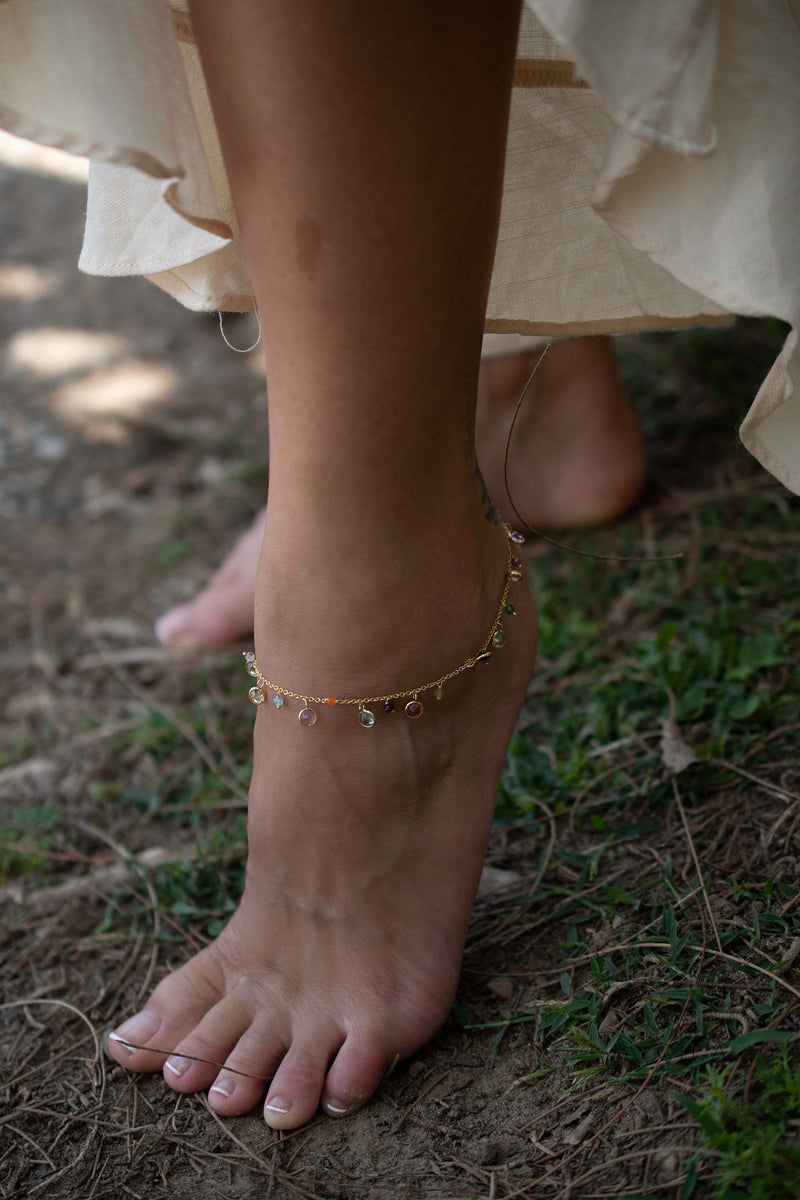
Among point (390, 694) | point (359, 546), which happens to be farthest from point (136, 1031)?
point (359, 546)

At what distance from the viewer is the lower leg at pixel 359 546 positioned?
0.70 meters

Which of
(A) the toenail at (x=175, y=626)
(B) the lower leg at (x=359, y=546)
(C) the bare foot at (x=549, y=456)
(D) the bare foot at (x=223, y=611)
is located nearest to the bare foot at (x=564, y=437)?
(C) the bare foot at (x=549, y=456)

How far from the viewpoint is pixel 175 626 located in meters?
1.72

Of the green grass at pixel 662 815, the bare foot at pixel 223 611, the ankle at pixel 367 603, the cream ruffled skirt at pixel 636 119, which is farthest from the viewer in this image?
the bare foot at pixel 223 611

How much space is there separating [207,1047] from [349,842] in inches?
9.4

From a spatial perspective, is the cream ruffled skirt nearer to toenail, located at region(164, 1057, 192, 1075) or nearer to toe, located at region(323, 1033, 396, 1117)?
toe, located at region(323, 1033, 396, 1117)

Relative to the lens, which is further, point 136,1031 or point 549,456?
point 549,456

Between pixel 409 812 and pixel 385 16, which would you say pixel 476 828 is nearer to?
pixel 409 812

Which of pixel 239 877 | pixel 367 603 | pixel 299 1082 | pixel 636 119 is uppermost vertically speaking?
pixel 636 119

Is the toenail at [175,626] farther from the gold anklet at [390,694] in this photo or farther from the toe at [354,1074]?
the toe at [354,1074]

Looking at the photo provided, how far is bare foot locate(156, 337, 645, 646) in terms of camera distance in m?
1.68

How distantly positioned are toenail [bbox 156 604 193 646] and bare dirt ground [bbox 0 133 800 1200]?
0.12 ft

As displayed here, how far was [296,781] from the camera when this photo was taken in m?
0.92

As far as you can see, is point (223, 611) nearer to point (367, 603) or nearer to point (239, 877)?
point (239, 877)
